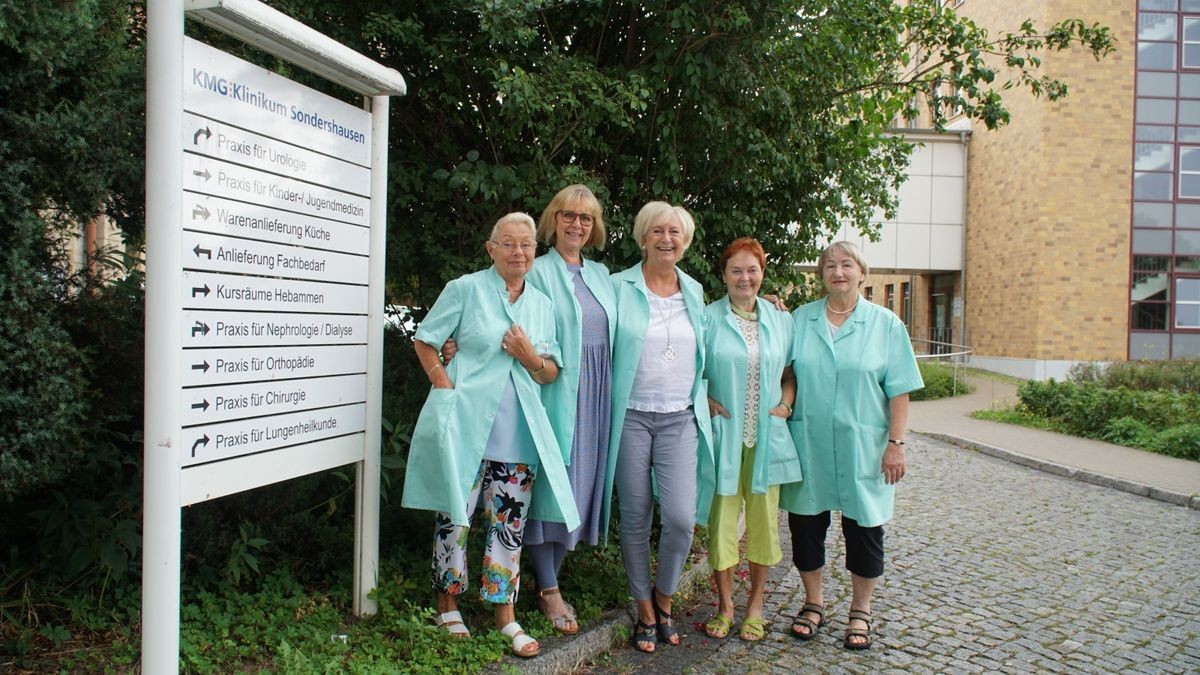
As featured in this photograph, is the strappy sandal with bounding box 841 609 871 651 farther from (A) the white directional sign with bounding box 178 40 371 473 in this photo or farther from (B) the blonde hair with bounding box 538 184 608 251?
(A) the white directional sign with bounding box 178 40 371 473

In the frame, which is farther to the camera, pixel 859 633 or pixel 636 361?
pixel 859 633

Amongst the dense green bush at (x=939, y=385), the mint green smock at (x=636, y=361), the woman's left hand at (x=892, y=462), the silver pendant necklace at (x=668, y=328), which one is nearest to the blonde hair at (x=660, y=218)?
the mint green smock at (x=636, y=361)

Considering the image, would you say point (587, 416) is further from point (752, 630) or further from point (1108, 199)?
point (1108, 199)

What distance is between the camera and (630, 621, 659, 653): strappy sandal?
163 inches

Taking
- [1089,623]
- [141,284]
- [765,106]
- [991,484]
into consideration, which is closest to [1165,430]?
[991,484]

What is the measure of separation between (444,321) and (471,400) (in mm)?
356

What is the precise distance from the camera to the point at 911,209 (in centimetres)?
2641

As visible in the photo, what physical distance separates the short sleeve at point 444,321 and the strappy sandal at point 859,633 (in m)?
2.43

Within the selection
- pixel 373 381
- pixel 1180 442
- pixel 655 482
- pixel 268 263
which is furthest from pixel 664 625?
pixel 1180 442

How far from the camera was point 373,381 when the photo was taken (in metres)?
3.96

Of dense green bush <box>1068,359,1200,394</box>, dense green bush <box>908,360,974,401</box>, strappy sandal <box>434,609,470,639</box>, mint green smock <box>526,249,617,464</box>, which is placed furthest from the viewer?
dense green bush <box>908,360,974,401</box>

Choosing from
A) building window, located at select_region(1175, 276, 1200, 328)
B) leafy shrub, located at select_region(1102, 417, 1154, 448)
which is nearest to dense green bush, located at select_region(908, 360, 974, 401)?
leafy shrub, located at select_region(1102, 417, 1154, 448)

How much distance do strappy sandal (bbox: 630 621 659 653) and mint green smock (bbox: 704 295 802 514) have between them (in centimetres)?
68

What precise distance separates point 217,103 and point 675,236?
6.57ft
